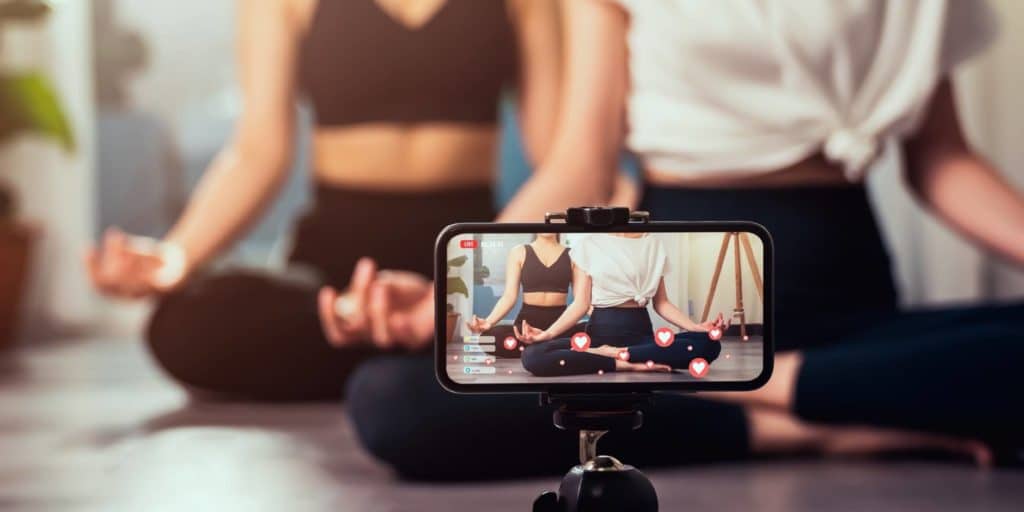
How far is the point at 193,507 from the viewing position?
99cm

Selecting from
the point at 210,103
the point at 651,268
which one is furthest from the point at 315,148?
the point at 651,268

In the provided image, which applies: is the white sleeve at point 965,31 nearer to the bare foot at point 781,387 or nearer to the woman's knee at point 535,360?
the bare foot at point 781,387

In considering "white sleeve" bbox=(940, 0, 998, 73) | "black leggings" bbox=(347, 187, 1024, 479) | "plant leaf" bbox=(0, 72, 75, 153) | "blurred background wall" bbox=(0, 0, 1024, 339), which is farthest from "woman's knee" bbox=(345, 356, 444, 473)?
"plant leaf" bbox=(0, 72, 75, 153)

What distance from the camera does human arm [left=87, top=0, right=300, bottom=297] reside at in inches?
67.5

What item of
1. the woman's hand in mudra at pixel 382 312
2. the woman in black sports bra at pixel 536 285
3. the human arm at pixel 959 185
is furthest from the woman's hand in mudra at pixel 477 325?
the human arm at pixel 959 185

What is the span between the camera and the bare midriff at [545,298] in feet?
2.20

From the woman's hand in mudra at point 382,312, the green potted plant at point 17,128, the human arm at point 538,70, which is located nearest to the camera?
the woman's hand in mudra at point 382,312

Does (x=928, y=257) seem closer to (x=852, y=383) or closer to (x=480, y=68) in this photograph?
(x=480, y=68)

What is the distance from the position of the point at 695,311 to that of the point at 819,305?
566 millimetres

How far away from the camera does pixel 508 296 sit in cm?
67

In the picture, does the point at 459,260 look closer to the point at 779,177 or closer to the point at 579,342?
the point at 579,342

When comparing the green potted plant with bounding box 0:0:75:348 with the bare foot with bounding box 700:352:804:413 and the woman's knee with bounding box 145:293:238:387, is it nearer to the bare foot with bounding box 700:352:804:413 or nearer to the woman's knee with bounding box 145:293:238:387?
the woman's knee with bounding box 145:293:238:387

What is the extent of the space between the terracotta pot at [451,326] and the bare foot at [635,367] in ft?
0.27

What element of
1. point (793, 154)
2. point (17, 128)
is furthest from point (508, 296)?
point (17, 128)
